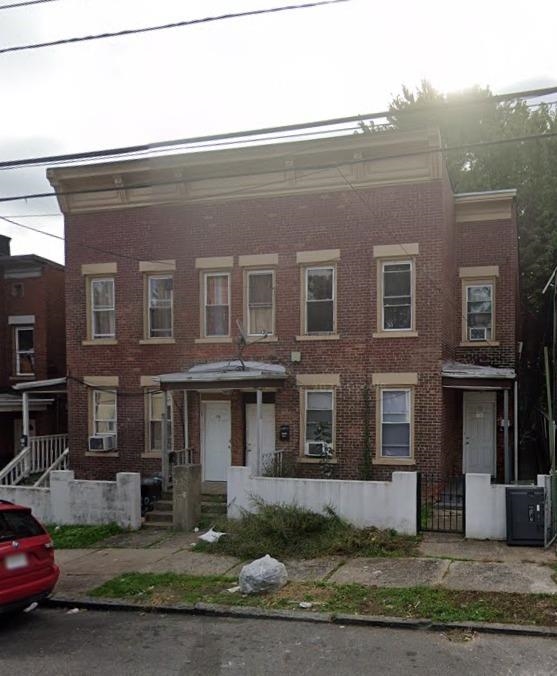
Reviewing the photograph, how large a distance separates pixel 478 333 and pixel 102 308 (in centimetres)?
970

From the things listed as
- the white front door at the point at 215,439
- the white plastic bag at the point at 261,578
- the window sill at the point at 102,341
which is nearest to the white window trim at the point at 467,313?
the white front door at the point at 215,439

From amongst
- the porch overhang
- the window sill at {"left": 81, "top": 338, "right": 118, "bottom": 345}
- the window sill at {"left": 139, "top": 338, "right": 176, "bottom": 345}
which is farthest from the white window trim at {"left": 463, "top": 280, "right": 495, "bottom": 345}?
the window sill at {"left": 81, "top": 338, "right": 118, "bottom": 345}

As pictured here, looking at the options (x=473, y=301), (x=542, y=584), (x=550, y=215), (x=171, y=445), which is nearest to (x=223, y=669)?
(x=542, y=584)

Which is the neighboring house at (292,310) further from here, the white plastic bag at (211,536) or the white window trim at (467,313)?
the white plastic bag at (211,536)

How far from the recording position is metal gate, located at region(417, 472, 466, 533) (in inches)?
489

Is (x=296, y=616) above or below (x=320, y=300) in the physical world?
below

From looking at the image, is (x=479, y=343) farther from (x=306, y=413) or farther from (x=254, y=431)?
(x=254, y=431)

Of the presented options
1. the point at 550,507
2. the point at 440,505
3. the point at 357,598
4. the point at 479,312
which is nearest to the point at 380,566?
the point at 357,598

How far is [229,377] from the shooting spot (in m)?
14.7

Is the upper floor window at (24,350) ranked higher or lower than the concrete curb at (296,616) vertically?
higher

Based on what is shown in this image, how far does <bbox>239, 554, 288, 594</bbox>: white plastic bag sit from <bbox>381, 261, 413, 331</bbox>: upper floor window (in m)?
7.32

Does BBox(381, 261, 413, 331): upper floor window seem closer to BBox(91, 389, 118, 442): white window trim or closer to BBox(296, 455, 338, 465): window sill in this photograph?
BBox(296, 455, 338, 465): window sill

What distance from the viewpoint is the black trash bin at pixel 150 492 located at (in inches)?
599

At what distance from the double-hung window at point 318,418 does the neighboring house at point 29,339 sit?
9568 millimetres
